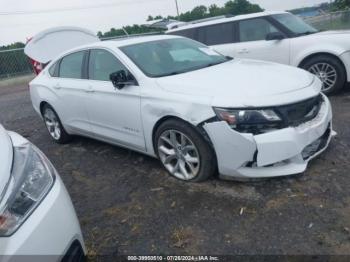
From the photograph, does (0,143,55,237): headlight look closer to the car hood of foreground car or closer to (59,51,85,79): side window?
the car hood of foreground car

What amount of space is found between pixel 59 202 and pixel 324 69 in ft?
18.4

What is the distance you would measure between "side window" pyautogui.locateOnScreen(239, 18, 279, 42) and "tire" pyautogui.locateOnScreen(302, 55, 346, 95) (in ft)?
3.28

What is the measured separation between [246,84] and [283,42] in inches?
141

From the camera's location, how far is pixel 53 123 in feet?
19.5

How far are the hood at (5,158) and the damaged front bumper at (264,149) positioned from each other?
1805mm

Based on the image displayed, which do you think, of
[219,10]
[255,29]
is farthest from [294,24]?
[219,10]

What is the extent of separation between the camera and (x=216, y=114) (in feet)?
11.3

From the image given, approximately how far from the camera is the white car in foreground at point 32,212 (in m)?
1.80

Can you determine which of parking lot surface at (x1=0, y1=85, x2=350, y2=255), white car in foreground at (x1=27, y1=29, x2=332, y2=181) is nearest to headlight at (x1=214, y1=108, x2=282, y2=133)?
white car in foreground at (x1=27, y1=29, x2=332, y2=181)

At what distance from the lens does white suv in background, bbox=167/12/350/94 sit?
6.35m

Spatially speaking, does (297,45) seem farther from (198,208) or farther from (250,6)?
(250,6)

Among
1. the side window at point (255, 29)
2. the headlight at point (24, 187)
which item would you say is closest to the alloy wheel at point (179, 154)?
the headlight at point (24, 187)

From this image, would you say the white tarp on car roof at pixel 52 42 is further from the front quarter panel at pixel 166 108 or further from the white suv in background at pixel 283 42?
the front quarter panel at pixel 166 108

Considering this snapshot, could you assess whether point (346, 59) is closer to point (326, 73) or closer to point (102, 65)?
point (326, 73)
